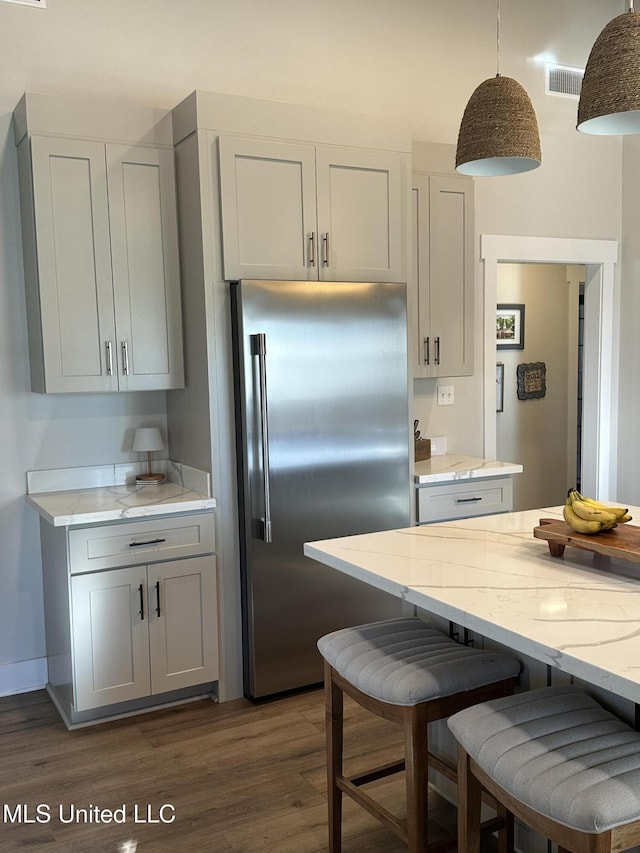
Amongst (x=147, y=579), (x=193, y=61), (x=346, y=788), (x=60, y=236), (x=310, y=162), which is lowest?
(x=346, y=788)

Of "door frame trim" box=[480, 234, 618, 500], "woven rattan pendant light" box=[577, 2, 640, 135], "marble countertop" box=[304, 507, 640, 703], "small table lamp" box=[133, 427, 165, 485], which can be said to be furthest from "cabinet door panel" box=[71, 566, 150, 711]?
"door frame trim" box=[480, 234, 618, 500]

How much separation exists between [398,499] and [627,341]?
2314mm

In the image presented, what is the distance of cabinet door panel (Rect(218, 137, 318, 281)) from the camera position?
3.37 metres

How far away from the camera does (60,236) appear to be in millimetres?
3342

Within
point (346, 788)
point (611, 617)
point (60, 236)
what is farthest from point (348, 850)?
point (60, 236)

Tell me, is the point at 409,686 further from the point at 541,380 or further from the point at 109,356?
the point at 541,380

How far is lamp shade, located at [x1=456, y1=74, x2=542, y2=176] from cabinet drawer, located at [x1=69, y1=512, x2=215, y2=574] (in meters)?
1.90

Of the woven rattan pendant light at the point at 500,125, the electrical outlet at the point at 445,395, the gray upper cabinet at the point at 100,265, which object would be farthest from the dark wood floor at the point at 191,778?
the woven rattan pendant light at the point at 500,125

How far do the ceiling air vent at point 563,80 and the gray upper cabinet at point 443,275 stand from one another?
1.17 meters

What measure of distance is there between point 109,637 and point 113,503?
1.78 feet

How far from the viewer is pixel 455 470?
13.3ft

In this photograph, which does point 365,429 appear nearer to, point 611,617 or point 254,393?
point 254,393

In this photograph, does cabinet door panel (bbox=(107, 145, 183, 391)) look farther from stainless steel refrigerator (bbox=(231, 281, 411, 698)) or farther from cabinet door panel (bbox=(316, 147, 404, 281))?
cabinet door panel (bbox=(316, 147, 404, 281))

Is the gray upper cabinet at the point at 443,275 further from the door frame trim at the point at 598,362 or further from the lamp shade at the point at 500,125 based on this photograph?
the lamp shade at the point at 500,125
